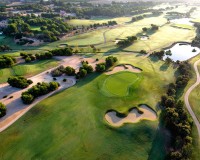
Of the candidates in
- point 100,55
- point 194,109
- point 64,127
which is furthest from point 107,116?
point 100,55

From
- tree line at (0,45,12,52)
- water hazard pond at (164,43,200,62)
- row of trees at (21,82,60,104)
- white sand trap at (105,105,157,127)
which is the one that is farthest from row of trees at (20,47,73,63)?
white sand trap at (105,105,157,127)

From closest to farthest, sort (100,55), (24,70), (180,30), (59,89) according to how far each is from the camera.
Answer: (59,89), (24,70), (100,55), (180,30)

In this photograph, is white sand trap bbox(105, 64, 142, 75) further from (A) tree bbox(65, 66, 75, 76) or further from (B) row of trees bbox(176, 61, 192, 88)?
(B) row of trees bbox(176, 61, 192, 88)

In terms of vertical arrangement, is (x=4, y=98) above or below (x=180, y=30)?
above

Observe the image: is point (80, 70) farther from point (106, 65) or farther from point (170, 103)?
point (170, 103)

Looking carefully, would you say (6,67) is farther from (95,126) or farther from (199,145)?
(199,145)

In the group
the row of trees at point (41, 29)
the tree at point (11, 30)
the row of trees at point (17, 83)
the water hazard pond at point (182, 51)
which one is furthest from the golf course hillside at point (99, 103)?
the tree at point (11, 30)
